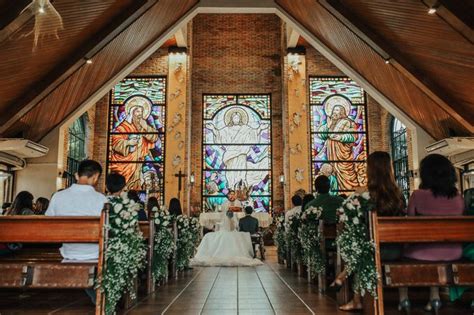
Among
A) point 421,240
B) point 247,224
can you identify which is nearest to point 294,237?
point 247,224

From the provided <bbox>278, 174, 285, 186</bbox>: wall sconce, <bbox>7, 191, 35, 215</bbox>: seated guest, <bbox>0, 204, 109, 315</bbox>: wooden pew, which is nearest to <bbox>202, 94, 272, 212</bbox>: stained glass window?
<bbox>278, 174, 285, 186</bbox>: wall sconce

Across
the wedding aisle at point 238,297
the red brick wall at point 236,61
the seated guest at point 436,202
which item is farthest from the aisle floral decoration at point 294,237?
the red brick wall at point 236,61

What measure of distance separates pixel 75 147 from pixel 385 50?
1018 centimetres

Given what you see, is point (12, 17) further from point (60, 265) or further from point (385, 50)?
point (385, 50)

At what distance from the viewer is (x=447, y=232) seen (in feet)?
10.9

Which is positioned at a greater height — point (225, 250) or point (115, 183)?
point (115, 183)

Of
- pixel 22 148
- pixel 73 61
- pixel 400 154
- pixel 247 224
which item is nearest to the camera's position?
A: pixel 73 61

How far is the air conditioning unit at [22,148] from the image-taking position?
8.53m

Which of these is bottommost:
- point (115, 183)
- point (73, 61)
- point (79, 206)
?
point (79, 206)

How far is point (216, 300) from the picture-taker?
13.7 ft

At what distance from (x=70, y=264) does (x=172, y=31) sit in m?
7.55

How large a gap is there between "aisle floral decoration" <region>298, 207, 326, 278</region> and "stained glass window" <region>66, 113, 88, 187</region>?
9656mm

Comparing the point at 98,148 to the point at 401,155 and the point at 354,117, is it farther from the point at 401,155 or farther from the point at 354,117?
the point at 401,155

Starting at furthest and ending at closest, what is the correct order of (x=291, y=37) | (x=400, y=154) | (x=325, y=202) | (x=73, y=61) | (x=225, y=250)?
1. (x=291, y=37)
2. (x=400, y=154)
3. (x=225, y=250)
4. (x=73, y=61)
5. (x=325, y=202)
